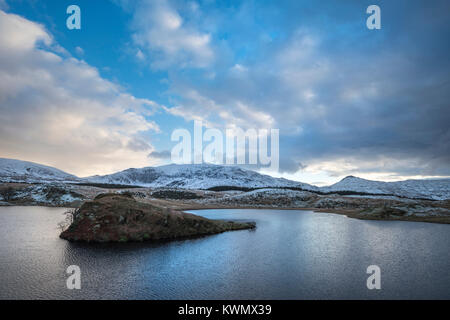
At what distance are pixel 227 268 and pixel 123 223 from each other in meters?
20.9

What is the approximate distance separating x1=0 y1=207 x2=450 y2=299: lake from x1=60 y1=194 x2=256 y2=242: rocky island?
2.50 m

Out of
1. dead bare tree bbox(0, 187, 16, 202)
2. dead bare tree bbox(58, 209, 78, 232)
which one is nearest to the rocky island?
dead bare tree bbox(58, 209, 78, 232)

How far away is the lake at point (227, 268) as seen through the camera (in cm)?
1934

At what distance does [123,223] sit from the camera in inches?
1507

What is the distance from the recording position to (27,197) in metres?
119

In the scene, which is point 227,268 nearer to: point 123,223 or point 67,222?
point 123,223

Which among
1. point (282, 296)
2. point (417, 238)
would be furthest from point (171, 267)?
point (417, 238)

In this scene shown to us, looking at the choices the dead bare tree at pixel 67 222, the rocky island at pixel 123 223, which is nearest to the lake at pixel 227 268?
the rocky island at pixel 123 223

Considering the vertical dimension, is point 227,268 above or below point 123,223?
below

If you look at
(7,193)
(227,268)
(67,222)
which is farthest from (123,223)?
(7,193)

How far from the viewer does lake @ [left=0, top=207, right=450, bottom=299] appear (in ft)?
63.5
